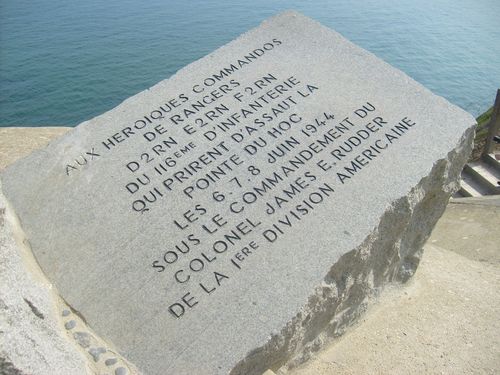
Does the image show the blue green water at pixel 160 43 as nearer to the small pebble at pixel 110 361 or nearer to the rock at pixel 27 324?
the rock at pixel 27 324

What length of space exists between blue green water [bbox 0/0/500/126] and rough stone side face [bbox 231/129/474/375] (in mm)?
7593

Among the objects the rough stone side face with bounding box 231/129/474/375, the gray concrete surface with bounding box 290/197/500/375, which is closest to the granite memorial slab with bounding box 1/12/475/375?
the rough stone side face with bounding box 231/129/474/375

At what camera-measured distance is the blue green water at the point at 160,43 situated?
37.8ft

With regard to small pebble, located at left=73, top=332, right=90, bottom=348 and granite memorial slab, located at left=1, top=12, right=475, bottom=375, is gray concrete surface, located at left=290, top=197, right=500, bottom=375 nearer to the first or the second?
granite memorial slab, located at left=1, top=12, right=475, bottom=375

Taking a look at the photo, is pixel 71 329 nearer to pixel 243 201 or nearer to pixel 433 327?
pixel 243 201

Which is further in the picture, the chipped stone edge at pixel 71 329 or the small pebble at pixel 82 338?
the small pebble at pixel 82 338

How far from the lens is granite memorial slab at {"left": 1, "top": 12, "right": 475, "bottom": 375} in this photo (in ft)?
11.4

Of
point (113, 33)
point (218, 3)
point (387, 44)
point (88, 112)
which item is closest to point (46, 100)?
point (88, 112)

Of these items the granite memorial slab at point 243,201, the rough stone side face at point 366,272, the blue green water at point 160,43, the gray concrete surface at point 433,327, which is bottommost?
the blue green water at point 160,43

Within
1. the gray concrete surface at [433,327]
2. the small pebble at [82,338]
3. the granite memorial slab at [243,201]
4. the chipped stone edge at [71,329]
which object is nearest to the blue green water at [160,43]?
the granite memorial slab at [243,201]

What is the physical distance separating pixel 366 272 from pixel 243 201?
106cm

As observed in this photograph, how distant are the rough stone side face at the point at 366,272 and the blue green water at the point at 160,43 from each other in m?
7.59

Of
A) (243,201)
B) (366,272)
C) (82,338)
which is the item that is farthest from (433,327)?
(82,338)

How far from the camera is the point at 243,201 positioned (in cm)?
396
